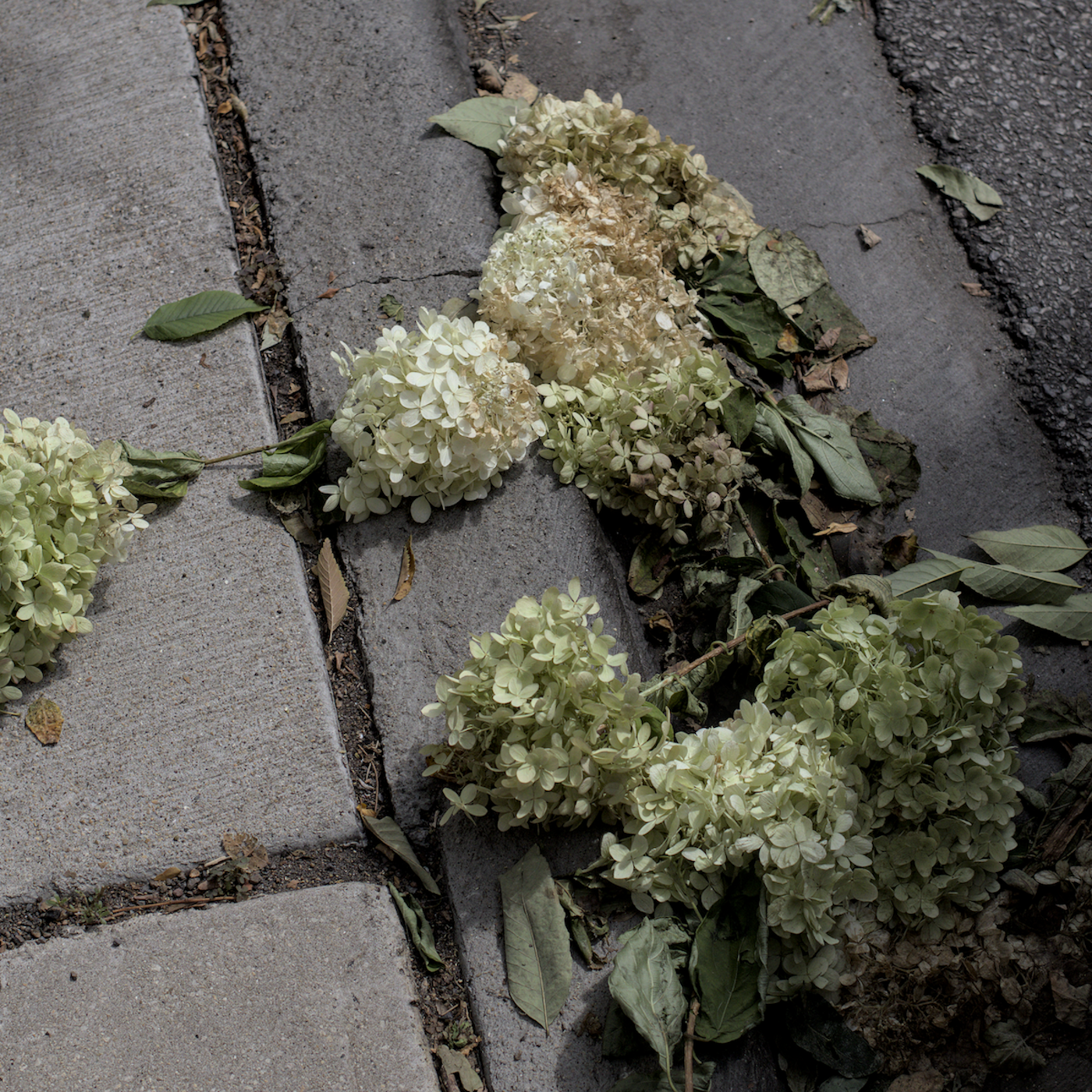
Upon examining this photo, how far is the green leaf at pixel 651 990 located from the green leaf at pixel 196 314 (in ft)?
5.60

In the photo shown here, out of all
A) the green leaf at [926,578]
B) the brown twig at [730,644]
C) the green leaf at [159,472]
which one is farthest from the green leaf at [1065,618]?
the green leaf at [159,472]

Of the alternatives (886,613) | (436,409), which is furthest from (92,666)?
(886,613)

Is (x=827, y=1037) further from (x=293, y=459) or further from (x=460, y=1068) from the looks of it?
(x=293, y=459)

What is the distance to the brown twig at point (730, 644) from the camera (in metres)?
1.91

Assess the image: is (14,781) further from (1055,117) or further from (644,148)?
(1055,117)

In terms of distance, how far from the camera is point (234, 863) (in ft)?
6.04

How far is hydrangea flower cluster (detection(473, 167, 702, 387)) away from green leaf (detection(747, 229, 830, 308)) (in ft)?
0.98

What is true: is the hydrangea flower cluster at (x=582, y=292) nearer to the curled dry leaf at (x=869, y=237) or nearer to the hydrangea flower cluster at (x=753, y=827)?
the curled dry leaf at (x=869, y=237)

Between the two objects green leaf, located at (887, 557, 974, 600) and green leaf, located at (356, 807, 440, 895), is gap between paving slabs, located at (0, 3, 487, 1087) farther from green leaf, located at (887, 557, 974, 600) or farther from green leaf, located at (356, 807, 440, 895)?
green leaf, located at (887, 557, 974, 600)

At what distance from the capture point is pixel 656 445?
2043 millimetres

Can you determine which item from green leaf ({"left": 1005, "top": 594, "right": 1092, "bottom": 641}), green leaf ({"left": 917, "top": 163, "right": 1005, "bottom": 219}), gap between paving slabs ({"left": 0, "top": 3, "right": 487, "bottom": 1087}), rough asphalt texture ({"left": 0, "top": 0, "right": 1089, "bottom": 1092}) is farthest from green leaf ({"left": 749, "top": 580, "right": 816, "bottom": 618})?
green leaf ({"left": 917, "top": 163, "right": 1005, "bottom": 219})

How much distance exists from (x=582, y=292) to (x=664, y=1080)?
156 cm

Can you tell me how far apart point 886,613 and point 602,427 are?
717 millimetres

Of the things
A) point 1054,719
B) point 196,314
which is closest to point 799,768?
point 1054,719
